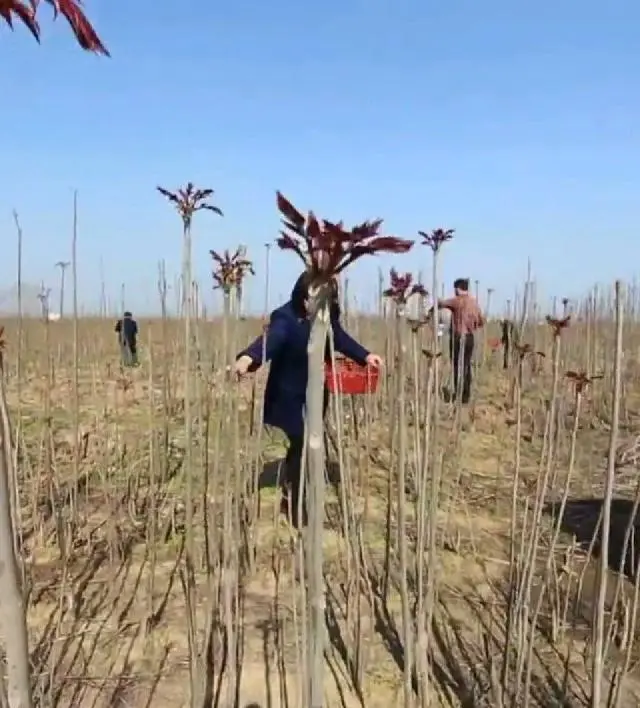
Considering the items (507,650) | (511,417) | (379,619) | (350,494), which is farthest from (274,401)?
(511,417)

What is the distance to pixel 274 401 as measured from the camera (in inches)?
115

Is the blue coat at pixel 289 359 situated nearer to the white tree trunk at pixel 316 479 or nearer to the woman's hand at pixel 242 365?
the woman's hand at pixel 242 365

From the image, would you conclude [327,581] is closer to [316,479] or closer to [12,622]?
[316,479]

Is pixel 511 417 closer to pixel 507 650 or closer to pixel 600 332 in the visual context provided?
pixel 600 332

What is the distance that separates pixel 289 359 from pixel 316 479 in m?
1.80

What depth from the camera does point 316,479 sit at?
1.05 meters

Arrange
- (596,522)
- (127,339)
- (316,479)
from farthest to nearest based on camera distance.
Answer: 1. (127,339)
2. (596,522)
3. (316,479)

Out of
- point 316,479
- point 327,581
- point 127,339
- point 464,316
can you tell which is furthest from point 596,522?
point 127,339

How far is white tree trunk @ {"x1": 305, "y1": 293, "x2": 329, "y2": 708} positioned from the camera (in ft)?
3.15

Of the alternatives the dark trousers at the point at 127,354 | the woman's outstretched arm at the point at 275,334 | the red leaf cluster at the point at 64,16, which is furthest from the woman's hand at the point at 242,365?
the dark trousers at the point at 127,354

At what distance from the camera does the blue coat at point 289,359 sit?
2.75m

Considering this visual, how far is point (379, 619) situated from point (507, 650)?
649 mm

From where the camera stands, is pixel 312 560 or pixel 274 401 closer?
pixel 312 560

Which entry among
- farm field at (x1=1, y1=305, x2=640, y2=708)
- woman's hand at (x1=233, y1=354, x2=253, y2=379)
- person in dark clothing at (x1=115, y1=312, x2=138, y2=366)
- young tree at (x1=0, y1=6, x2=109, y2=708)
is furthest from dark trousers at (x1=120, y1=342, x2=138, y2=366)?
young tree at (x1=0, y1=6, x2=109, y2=708)
